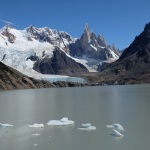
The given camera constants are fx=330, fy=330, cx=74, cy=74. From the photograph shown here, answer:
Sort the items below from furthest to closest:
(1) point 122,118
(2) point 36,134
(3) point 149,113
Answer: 1. (3) point 149,113
2. (1) point 122,118
3. (2) point 36,134

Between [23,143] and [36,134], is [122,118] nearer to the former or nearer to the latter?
[36,134]

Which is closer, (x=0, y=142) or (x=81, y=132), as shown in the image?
(x=0, y=142)

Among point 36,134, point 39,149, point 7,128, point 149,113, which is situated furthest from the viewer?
point 149,113

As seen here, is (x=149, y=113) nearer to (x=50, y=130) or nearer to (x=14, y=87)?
(x=50, y=130)

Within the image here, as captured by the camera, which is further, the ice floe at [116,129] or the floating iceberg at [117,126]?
the floating iceberg at [117,126]

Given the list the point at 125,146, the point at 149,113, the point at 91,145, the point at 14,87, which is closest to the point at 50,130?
the point at 91,145

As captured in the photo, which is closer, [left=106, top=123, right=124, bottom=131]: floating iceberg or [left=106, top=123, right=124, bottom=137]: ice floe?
[left=106, top=123, right=124, bottom=137]: ice floe

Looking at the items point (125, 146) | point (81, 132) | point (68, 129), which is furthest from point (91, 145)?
point (68, 129)

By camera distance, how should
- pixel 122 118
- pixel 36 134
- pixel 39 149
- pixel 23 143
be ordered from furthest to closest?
pixel 122 118
pixel 36 134
pixel 23 143
pixel 39 149

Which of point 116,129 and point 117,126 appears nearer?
point 116,129

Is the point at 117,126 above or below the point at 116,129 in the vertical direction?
above
